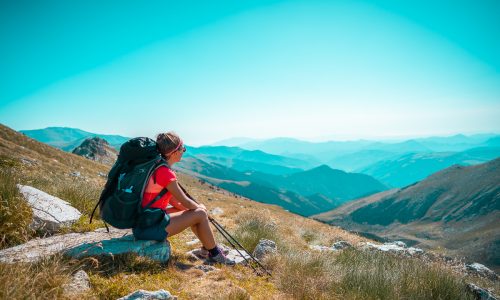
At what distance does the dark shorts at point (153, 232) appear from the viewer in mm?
5703

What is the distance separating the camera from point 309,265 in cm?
633

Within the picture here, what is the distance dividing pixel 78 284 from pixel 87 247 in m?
1.24

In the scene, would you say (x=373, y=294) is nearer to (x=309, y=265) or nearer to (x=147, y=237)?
(x=309, y=265)

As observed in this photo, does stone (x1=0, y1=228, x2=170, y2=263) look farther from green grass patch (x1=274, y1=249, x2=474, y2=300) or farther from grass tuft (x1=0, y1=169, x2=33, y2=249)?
green grass patch (x1=274, y1=249, x2=474, y2=300)

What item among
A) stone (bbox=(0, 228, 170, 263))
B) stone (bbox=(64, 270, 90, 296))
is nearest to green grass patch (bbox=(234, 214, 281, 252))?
stone (bbox=(0, 228, 170, 263))

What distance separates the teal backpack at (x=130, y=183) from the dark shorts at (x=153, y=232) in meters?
0.22

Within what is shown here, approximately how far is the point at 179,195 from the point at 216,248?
1.89 metres

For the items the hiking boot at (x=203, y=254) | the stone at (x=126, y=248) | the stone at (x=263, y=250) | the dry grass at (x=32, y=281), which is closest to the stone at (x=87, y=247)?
the stone at (x=126, y=248)

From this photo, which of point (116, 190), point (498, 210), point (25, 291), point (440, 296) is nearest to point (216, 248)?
point (116, 190)

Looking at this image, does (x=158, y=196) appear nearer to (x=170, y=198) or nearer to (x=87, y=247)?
→ (x=170, y=198)

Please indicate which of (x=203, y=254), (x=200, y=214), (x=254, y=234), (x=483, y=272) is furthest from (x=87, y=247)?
(x=483, y=272)

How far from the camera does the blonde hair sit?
575cm

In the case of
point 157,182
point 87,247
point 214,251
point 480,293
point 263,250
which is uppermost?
point 157,182

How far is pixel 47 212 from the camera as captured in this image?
6.57 m
